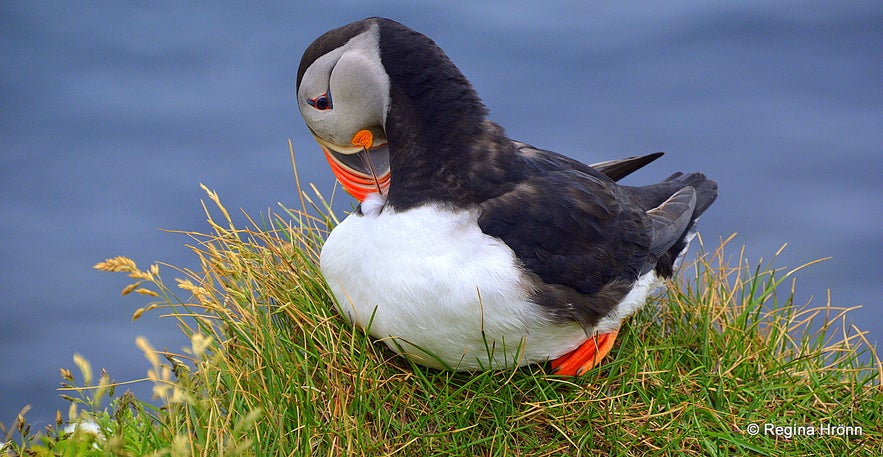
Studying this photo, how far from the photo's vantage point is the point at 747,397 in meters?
4.11

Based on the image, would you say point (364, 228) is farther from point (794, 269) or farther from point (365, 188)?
point (794, 269)

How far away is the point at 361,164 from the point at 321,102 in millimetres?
336

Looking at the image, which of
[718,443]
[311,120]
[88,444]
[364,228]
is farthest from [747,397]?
[88,444]

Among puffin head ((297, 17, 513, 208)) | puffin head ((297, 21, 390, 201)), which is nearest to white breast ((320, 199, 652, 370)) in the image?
puffin head ((297, 17, 513, 208))

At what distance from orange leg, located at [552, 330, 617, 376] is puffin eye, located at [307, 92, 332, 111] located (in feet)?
4.67

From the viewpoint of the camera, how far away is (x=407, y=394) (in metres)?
3.77

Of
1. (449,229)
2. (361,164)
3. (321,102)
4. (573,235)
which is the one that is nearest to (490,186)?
(449,229)

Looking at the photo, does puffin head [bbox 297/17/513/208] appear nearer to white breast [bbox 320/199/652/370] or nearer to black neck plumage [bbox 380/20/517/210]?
black neck plumage [bbox 380/20/517/210]

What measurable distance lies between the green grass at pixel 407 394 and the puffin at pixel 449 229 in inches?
5.6

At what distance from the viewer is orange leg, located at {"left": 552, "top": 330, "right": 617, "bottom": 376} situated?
3.88 meters

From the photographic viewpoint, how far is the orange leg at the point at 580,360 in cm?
388

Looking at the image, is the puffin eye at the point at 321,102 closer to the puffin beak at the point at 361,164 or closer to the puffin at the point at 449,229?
the puffin at the point at 449,229

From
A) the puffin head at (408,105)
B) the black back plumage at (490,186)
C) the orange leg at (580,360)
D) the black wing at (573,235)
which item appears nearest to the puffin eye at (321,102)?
the puffin head at (408,105)

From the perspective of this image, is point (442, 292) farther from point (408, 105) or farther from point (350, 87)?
point (350, 87)
